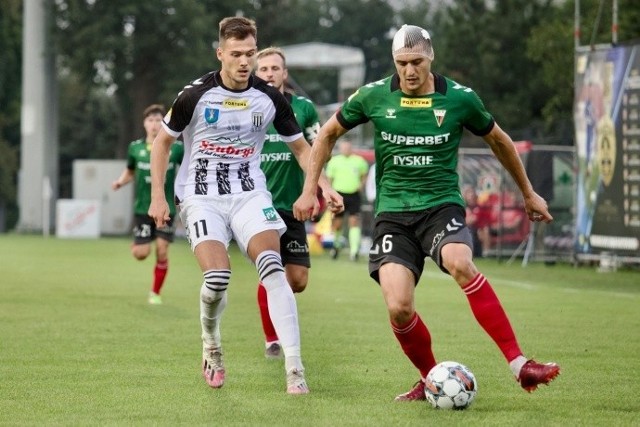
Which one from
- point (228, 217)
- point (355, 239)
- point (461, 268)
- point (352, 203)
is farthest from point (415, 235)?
point (352, 203)

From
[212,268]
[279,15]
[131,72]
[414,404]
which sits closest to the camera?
[414,404]

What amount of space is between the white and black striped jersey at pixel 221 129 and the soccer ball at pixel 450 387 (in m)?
1.79

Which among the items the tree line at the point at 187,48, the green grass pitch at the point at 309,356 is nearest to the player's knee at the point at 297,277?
the green grass pitch at the point at 309,356

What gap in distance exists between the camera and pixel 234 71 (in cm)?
892

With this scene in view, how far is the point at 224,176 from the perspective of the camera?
909cm

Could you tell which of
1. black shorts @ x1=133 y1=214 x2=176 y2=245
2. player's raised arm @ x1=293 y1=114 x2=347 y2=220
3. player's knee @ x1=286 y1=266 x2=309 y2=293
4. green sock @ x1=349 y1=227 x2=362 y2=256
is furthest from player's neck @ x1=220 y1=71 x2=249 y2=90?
green sock @ x1=349 y1=227 x2=362 y2=256

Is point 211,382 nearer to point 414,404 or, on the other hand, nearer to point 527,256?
point 414,404

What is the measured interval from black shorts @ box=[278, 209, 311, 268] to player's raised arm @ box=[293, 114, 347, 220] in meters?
2.28

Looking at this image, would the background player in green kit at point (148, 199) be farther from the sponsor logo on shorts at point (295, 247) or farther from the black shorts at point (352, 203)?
the black shorts at point (352, 203)

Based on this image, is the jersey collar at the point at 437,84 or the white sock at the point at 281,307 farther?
the white sock at the point at 281,307

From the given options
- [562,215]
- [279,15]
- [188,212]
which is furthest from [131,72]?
[188,212]

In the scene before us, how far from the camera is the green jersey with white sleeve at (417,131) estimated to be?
8.40 m

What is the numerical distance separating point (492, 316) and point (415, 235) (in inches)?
28.7

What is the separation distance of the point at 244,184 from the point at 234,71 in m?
0.71
